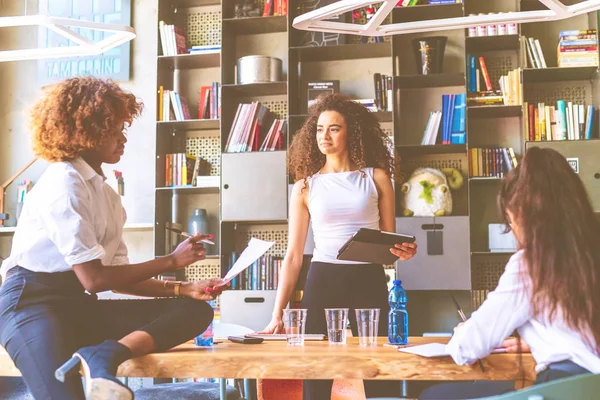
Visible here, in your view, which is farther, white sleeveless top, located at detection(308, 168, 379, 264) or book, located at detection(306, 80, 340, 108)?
book, located at detection(306, 80, 340, 108)

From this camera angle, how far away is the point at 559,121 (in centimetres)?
453

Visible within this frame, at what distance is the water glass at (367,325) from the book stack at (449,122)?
2821 mm

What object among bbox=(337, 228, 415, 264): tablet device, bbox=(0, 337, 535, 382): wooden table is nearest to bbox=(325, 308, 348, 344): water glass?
bbox=(0, 337, 535, 382): wooden table

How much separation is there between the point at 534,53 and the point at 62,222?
142 inches

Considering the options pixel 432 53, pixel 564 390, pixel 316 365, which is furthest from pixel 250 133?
pixel 564 390

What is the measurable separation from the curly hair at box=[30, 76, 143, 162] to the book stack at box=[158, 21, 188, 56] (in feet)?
10.0

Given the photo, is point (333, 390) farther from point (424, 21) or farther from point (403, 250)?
point (424, 21)

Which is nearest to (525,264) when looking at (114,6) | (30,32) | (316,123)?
(316,123)

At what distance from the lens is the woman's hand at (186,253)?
1.92 metres

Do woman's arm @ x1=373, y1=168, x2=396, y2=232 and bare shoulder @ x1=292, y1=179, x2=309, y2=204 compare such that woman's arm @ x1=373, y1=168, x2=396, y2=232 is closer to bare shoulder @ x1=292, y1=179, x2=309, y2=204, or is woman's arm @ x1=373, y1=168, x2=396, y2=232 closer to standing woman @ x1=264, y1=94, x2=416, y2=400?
standing woman @ x1=264, y1=94, x2=416, y2=400

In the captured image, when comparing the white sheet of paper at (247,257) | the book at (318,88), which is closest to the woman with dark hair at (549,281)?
the white sheet of paper at (247,257)

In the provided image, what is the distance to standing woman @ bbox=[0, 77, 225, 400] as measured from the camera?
168 cm

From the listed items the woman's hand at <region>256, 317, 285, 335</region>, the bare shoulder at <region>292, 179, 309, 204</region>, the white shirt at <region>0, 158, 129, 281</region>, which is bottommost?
the woman's hand at <region>256, 317, 285, 335</region>

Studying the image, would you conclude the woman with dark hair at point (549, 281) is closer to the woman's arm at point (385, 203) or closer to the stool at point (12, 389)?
the woman's arm at point (385, 203)
